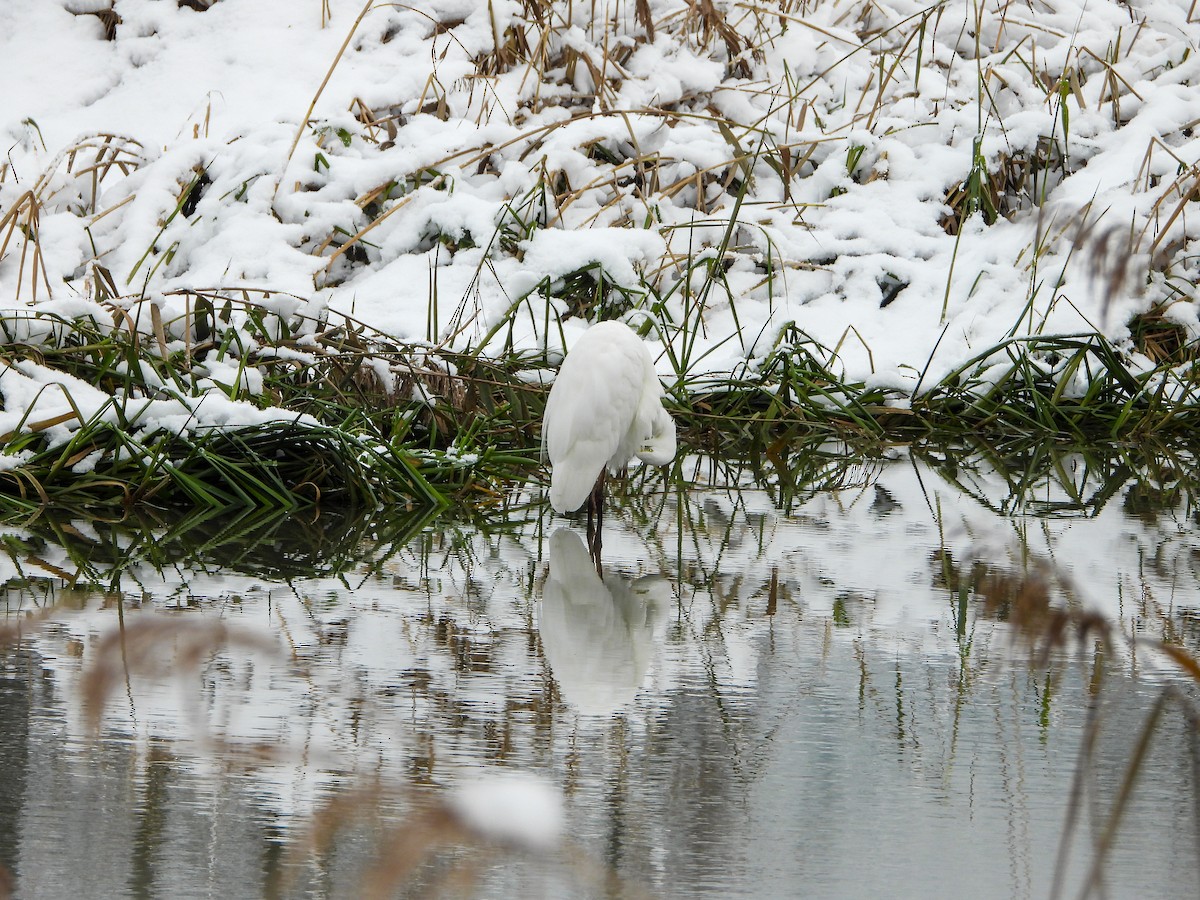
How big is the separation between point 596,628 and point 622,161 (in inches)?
243

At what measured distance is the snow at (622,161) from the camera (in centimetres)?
741

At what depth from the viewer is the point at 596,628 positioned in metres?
3.25

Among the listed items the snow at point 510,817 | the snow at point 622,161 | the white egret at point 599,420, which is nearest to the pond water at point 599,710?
the snow at point 510,817

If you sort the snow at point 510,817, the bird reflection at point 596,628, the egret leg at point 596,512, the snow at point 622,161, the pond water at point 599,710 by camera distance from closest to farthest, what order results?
the snow at point 510,817
the pond water at point 599,710
the bird reflection at point 596,628
the egret leg at point 596,512
the snow at point 622,161

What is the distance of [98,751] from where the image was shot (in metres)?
2.30

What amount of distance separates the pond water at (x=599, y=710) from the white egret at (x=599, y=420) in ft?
0.75

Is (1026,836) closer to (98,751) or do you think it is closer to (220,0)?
(98,751)

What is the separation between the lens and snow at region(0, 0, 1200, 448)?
7.41 meters

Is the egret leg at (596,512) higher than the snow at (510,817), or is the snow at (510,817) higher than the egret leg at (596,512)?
the egret leg at (596,512)

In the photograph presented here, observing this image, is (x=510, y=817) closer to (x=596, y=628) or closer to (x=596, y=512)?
(x=596, y=628)

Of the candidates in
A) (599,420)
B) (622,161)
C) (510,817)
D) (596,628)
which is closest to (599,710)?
(596,628)

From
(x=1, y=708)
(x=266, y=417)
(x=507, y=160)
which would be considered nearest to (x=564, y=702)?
(x=1, y=708)

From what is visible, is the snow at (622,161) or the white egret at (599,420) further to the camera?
the snow at (622,161)

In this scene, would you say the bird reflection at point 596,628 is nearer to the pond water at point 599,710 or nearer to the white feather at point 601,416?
the pond water at point 599,710
